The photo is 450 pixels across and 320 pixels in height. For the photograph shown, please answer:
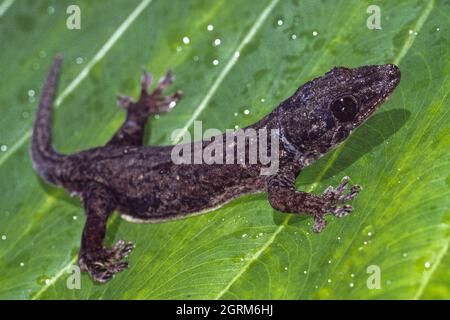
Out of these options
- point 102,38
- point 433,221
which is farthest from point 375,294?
point 102,38

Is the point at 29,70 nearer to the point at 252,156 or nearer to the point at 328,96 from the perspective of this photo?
the point at 252,156

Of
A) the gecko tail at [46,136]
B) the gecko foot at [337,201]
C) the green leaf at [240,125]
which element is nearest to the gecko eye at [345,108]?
the green leaf at [240,125]

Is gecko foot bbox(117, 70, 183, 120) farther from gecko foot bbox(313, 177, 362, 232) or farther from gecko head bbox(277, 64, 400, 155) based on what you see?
gecko foot bbox(313, 177, 362, 232)

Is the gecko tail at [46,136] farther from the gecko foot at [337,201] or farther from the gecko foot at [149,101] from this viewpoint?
the gecko foot at [337,201]

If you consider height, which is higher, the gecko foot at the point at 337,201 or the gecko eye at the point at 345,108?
the gecko eye at the point at 345,108

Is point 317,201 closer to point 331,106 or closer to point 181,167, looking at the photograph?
point 331,106

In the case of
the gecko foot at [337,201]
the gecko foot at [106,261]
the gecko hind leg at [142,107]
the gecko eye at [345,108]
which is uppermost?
the gecko hind leg at [142,107]

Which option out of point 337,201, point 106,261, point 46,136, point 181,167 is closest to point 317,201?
point 337,201
